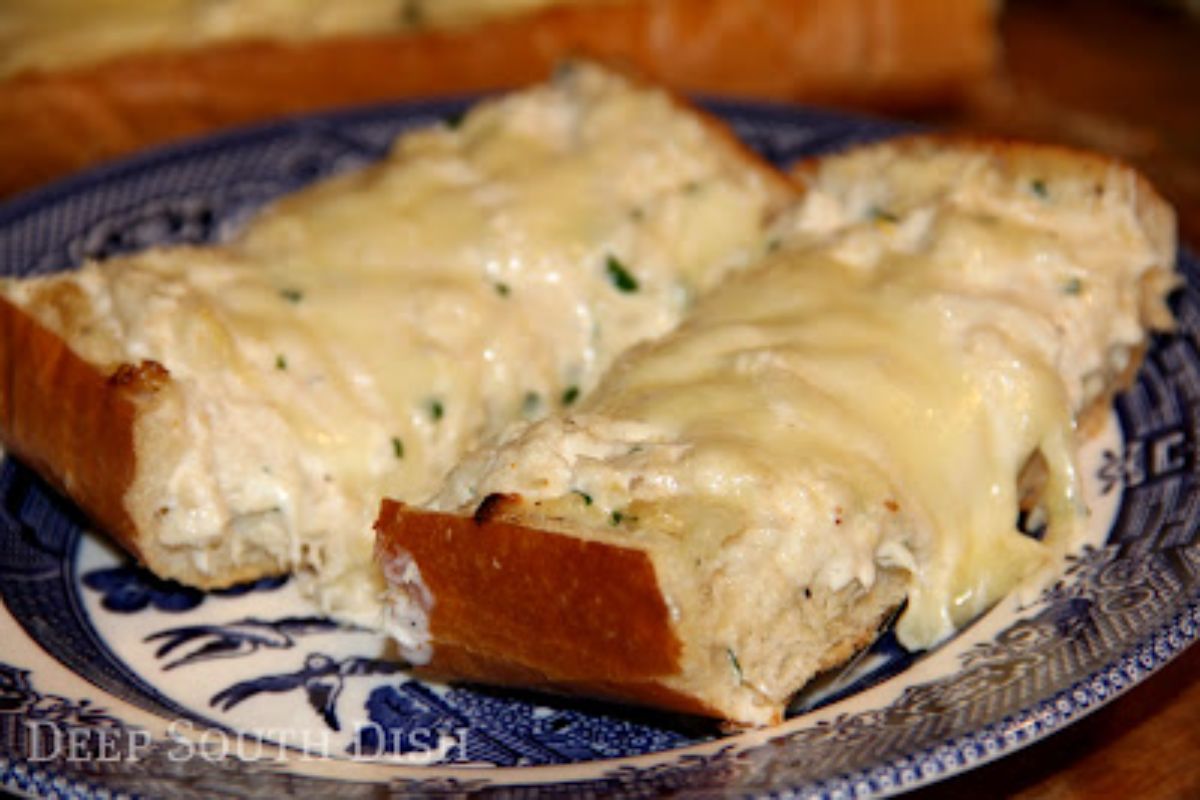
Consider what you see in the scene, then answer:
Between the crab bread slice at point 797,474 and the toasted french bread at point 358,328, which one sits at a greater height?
the toasted french bread at point 358,328

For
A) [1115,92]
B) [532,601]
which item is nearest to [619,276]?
[532,601]

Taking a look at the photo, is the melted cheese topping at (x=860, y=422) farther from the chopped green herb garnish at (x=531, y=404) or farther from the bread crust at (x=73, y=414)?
the bread crust at (x=73, y=414)

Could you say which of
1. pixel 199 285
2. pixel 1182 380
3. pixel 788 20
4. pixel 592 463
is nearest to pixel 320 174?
pixel 199 285

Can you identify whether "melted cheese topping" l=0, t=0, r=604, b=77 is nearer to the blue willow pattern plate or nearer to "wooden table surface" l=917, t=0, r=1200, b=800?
"wooden table surface" l=917, t=0, r=1200, b=800

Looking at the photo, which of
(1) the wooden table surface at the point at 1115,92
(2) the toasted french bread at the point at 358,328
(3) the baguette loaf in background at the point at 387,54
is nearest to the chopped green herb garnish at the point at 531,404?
(2) the toasted french bread at the point at 358,328

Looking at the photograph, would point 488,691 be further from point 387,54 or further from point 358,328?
point 387,54

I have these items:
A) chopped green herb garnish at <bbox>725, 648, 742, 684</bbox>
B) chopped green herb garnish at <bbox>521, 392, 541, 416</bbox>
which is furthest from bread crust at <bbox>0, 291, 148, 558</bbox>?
chopped green herb garnish at <bbox>725, 648, 742, 684</bbox>

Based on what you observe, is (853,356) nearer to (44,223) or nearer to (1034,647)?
(1034,647)
